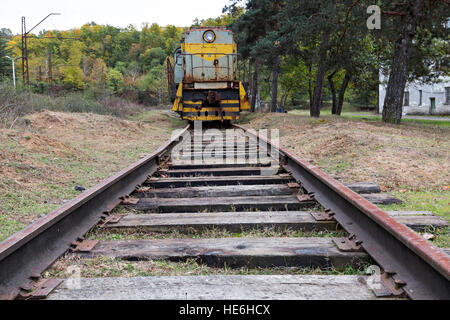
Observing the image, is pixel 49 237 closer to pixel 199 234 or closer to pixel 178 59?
pixel 199 234

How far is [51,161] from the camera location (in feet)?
18.2

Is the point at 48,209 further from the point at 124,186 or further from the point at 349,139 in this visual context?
the point at 349,139

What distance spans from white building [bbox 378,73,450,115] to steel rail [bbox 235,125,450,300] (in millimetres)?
29141

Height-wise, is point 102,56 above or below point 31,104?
above

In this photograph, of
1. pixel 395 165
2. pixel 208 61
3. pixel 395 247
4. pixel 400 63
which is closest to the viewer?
pixel 395 247

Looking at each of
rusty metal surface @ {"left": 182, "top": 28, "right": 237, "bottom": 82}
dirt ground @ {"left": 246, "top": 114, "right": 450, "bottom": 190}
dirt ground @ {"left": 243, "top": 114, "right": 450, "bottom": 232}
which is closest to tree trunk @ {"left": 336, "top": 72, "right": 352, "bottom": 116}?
rusty metal surface @ {"left": 182, "top": 28, "right": 237, "bottom": 82}

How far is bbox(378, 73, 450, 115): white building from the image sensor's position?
3038 cm

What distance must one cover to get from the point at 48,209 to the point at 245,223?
6.27 ft

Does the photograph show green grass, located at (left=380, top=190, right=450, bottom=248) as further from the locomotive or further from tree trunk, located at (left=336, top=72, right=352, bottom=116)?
tree trunk, located at (left=336, top=72, right=352, bottom=116)

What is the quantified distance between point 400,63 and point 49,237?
1146 centimetres

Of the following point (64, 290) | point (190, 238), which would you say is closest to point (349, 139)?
point (190, 238)

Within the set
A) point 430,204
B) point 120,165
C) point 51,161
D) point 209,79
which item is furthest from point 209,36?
point 430,204

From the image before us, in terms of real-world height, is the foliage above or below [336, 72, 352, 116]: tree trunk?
above

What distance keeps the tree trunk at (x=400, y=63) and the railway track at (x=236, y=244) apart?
8813mm
